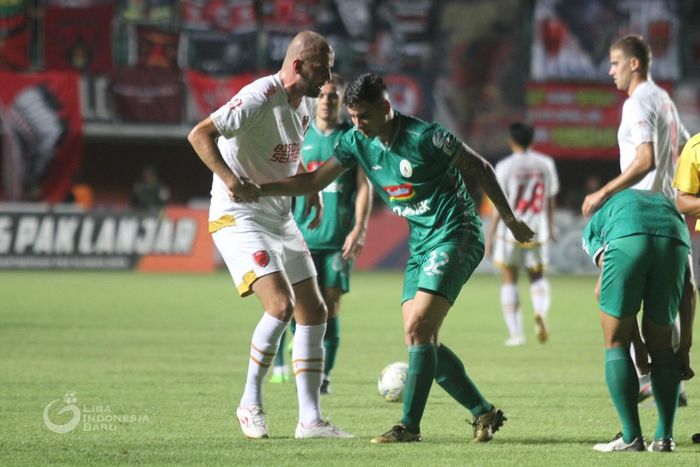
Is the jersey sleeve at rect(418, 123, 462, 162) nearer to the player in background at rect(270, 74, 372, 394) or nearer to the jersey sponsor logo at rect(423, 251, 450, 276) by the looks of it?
the jersey sponsor logo at rect(423, 251, 450, 276)

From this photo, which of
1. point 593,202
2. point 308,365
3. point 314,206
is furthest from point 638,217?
point 314,206

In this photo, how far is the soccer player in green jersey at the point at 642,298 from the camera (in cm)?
659

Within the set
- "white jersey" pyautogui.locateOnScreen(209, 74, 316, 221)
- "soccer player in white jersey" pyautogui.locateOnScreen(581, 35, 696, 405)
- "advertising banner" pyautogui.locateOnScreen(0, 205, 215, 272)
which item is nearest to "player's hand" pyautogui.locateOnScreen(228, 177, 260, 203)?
"white jersey" pyautogui.locateOnScreen(209, 74, 316, 221)

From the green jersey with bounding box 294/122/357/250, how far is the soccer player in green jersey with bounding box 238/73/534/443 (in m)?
2.45

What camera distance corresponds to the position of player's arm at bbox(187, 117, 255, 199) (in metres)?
7.01

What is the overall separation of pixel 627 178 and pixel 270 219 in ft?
6.66

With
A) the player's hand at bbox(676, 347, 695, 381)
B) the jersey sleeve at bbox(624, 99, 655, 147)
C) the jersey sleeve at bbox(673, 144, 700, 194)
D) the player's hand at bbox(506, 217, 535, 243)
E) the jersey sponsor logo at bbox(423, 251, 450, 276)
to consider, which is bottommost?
the player's hand at bbox(676, 347, 695, 381)

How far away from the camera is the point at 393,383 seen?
8.95 m

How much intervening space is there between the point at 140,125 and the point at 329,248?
20.8 metres

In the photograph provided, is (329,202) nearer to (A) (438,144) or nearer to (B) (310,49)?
(B) (310,49)

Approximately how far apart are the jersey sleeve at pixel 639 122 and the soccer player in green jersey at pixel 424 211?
864 millimetres

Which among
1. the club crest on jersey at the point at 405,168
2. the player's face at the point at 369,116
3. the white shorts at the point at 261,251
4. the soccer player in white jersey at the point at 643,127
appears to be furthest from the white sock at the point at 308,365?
the soccer player in white jersey at the point at 643,127

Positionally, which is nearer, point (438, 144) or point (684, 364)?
point (438, 144)

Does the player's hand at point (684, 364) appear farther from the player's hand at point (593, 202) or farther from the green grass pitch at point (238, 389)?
the player's hand at point (593, 202)
